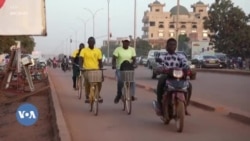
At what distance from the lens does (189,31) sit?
139 meters

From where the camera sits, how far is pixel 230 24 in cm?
6506

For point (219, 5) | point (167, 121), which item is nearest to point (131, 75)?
point (167, 121)

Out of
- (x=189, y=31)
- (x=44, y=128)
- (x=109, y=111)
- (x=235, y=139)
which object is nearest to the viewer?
(x=235, y=139)

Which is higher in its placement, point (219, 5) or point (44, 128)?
point (219, 5)

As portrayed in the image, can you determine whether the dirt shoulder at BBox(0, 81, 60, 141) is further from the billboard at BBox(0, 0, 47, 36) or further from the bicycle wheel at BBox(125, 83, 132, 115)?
the billboard at BBox(0, 0, 47, 36)

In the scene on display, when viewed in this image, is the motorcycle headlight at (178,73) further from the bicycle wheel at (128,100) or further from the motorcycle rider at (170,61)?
the bicycle wheel at (128,100)

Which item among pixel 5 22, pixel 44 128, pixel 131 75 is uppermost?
pixel 5 22

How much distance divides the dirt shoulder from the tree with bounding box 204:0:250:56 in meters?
44.6

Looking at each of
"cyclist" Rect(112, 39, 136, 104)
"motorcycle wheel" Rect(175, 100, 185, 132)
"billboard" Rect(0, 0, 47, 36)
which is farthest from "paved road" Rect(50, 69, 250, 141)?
"billboard" Rect(0, 0, 47, 36)

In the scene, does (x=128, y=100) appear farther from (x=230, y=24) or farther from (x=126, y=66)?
(x=230, y=24)

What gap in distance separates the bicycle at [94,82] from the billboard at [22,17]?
148 centimetres

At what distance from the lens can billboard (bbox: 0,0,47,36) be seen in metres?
9.48

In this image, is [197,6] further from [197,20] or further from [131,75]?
[131,75]

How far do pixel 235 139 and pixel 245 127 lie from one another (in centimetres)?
160
